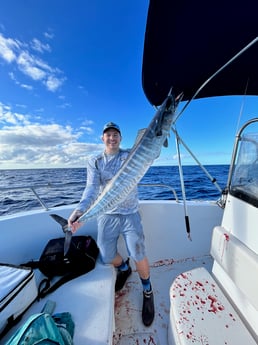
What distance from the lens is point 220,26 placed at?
3.74 feet

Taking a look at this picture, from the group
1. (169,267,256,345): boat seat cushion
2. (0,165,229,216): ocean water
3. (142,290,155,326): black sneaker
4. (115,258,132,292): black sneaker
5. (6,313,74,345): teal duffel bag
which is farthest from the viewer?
(0,165,229,216): ocean water

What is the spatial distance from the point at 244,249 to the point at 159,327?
1092 millimetres

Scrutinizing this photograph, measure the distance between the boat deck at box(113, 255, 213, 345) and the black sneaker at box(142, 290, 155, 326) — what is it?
4 cm

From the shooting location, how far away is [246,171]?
138 centimetres

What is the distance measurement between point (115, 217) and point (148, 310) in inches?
35.2

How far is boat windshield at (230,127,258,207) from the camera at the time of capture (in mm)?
1263

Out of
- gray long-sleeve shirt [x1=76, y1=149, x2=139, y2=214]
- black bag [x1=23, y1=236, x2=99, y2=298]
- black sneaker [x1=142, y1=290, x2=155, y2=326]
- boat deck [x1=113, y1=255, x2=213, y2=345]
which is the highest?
gray long-sleeve shirt [x1=76, y1=149, x2=139, y2=214]

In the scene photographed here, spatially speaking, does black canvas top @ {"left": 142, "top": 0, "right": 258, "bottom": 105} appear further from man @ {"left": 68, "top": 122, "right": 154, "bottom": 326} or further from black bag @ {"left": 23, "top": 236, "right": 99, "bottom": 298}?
black bag @ {"left": 23, "top": 236, "right": 99, "bottom": 298}

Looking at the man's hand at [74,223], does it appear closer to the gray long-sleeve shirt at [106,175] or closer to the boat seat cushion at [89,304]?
the gray long-sleeve shirt at [106,175]

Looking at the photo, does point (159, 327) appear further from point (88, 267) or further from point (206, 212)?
point (206, 212)

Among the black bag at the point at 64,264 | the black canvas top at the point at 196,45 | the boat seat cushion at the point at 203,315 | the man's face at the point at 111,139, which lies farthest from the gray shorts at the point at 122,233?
the black canvas top at the point at 196,45

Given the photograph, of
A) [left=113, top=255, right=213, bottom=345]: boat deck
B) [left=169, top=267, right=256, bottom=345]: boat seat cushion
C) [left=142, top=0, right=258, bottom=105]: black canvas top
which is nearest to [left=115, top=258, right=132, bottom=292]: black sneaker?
[left=113, top=255, right=213, bottom=345]: boat deck

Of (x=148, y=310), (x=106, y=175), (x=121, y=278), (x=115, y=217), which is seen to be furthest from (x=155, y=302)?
(x=106, y=175)

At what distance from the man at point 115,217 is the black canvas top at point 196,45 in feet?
1.84
